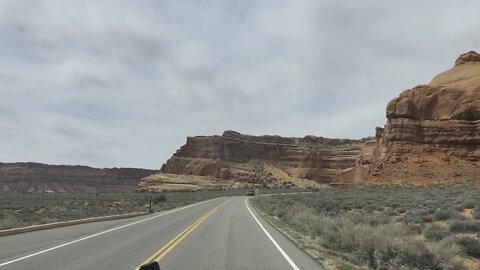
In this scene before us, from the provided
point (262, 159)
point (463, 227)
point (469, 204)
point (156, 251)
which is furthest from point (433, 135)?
point (262, 159)

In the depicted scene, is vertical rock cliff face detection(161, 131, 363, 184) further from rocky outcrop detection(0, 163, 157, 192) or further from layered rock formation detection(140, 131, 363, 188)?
rocky outcrop detection(0, 163, 157, 192)

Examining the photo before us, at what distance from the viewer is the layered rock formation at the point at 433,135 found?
251 ft

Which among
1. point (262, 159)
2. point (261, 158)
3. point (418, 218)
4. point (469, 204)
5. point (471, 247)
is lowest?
point (471, 247)

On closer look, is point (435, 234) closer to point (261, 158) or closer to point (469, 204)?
point (469, 204)

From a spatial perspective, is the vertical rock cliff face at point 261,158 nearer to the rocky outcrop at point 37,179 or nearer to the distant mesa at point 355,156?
the distant mesa at point 355,156

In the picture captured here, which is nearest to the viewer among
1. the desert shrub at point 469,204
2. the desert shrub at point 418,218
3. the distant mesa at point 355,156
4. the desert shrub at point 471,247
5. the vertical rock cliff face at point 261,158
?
the desert shrub at point 471,247

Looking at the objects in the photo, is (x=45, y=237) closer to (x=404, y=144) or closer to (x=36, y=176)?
(x=404, y=144)

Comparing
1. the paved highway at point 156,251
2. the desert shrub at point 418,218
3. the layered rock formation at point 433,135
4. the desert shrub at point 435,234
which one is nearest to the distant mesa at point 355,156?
the layered rock formation at point 433,135

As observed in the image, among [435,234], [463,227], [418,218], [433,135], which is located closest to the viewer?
[435,234]

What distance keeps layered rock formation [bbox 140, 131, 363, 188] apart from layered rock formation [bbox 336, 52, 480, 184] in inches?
2601

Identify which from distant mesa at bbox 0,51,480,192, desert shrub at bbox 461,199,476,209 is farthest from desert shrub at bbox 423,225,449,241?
distant mesa at bbox 0,51,480,192

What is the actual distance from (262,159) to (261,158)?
1.90 feet

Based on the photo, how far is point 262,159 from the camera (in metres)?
176

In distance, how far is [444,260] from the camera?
11070mm
